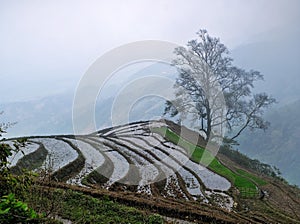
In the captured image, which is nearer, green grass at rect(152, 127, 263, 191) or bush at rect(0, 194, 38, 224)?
bush at rect(0, 194, 38, 224)

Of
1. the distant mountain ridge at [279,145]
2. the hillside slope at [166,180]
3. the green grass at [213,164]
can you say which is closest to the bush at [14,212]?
the hillside slope at [166,180]

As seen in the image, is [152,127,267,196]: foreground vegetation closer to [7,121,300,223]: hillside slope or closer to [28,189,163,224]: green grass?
[7,121,300,223]: hillside slope

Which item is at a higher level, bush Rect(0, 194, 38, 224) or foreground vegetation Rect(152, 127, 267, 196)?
foreground vegetation Rect(152, 127, 267, 196)

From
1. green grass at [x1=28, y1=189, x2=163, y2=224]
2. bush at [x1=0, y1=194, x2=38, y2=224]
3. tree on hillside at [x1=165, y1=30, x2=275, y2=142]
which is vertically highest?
tree on hillside at [x1=165, y1=30, x2=275, y2=142]

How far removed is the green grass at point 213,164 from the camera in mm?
19453

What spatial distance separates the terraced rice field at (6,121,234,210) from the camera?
52.2ft

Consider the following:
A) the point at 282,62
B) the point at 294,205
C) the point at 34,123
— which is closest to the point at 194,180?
the point at 294,205

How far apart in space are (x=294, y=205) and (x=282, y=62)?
553 feet

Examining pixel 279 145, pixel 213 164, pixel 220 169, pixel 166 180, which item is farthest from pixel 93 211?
pixel 279 145

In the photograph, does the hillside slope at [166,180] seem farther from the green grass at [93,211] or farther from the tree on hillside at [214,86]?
the tree on hillside at [214,86]

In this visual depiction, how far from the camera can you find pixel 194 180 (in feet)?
61.1

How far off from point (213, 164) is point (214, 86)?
7.92m

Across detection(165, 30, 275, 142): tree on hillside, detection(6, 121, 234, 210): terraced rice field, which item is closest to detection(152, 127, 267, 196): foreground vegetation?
detection(6, 121, 234, 210): terraced rice field

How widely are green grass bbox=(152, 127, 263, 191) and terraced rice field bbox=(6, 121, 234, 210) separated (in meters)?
0.54
